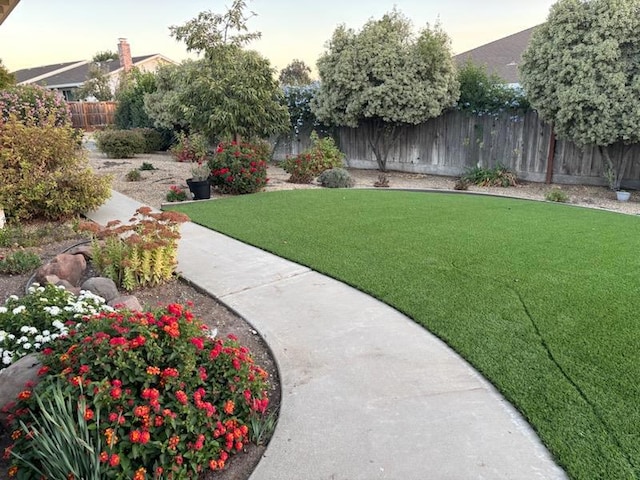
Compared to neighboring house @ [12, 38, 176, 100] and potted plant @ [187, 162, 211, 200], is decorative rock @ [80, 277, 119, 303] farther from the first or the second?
neighboring house @ [12, 38, 176, 100]

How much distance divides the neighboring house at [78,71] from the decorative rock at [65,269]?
3265 cm

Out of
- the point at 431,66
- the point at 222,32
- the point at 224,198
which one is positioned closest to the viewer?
the point at 224,198

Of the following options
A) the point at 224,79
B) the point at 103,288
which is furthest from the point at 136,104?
the point at 103,288

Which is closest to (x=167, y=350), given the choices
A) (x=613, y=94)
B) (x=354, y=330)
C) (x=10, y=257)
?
(x=354, y=330)

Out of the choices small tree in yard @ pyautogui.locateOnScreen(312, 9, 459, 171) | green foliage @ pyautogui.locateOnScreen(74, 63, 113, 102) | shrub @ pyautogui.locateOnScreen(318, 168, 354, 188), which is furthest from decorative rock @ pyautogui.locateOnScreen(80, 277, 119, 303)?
green foliage @ pyautogui.locateOnScreen(74, 63, 113, 102)

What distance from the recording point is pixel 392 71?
11.7 metres

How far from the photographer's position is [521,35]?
19234mm

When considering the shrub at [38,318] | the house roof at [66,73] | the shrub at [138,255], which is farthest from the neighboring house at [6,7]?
the house roof at [66,73]

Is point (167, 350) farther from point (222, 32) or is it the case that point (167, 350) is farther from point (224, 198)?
point (222, 32)

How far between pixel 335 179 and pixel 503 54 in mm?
11854

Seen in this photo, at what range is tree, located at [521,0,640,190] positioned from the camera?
8.23m

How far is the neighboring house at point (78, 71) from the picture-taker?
114 ft

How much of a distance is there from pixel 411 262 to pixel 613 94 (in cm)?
605

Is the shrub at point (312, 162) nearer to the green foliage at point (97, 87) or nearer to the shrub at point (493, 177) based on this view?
the shrub at point (493, 177)
